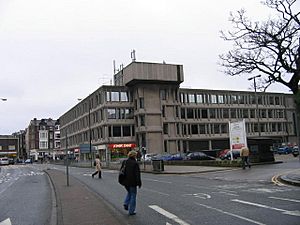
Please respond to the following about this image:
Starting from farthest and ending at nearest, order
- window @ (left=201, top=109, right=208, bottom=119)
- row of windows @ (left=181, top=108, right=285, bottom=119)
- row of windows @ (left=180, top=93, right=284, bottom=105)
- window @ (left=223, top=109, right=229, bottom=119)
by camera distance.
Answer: window @ (left=223, top=109, right=229, bottom=119), window @ (left=201, top=109, right=208, bottom=119), row of windows @ (left=180, top=93, right=284, bottom=105), row of windows @ (left=181, top=108, right=285, bottom=119)

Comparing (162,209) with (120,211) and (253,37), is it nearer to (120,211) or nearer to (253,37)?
(120,211)

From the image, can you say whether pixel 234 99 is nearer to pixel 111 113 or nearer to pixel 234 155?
pixel 111 113

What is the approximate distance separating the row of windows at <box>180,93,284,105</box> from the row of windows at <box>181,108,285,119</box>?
185 centimetres

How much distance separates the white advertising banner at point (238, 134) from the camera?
33.5m

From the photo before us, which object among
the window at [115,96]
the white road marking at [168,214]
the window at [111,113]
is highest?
the window at [115,96]

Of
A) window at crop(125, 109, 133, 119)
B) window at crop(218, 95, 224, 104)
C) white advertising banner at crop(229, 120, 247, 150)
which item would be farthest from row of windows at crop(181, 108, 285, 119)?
white advertising banner at crop(229, 120, 247, 150)

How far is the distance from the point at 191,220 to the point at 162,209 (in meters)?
2.18

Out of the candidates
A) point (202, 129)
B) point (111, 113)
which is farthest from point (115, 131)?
point (202, 129)

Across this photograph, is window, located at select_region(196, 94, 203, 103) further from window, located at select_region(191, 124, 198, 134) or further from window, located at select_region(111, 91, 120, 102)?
window, located at select_region(111, 91, 120, 102)

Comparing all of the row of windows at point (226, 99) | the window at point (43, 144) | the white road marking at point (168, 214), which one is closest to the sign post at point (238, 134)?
the white road marking at point (168, 214)

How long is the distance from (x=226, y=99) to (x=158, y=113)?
2194cm

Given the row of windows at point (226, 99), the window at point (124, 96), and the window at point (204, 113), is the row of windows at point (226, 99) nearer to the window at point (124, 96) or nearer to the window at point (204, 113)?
the window at point (204, 113)

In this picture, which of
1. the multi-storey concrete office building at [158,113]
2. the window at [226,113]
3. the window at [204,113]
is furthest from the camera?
the window at [226,113]

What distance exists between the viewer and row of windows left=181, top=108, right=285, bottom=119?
287 ft
